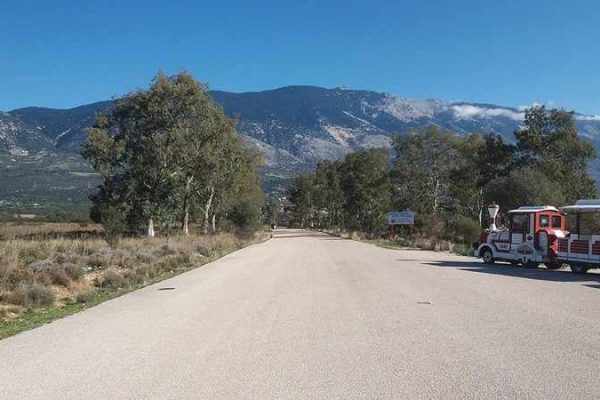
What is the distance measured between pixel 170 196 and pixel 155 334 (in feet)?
119

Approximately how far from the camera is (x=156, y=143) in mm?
43188

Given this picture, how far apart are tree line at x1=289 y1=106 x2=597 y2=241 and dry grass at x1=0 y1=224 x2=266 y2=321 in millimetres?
30278

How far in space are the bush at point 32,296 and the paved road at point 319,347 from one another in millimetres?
1641

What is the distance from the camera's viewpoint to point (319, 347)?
802cm

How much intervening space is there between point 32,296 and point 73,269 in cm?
382

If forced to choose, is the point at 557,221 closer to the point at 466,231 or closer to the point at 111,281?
the point at 111,281

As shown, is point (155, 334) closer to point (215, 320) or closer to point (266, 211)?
point (215, 320)

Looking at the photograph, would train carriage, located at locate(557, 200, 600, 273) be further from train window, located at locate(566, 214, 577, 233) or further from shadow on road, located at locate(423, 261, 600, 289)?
shadow on road, located at locate(423, 261, 600, 289)

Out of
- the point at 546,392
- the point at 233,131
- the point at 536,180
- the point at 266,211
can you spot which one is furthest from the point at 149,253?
the point at 266,211

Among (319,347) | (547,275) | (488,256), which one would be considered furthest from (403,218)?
(319,347)

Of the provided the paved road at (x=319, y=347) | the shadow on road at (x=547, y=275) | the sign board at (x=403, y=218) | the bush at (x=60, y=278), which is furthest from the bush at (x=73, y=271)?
the sign board at (x=403, y=218)

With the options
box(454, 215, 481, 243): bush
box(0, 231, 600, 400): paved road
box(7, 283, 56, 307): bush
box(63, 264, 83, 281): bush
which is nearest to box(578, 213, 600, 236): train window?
box(0, 231, 600, 400): paved road

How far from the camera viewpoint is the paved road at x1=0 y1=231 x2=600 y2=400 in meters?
6.09

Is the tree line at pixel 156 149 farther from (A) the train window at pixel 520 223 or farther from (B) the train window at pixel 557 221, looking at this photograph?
(B) the train window at pixel 557 221
